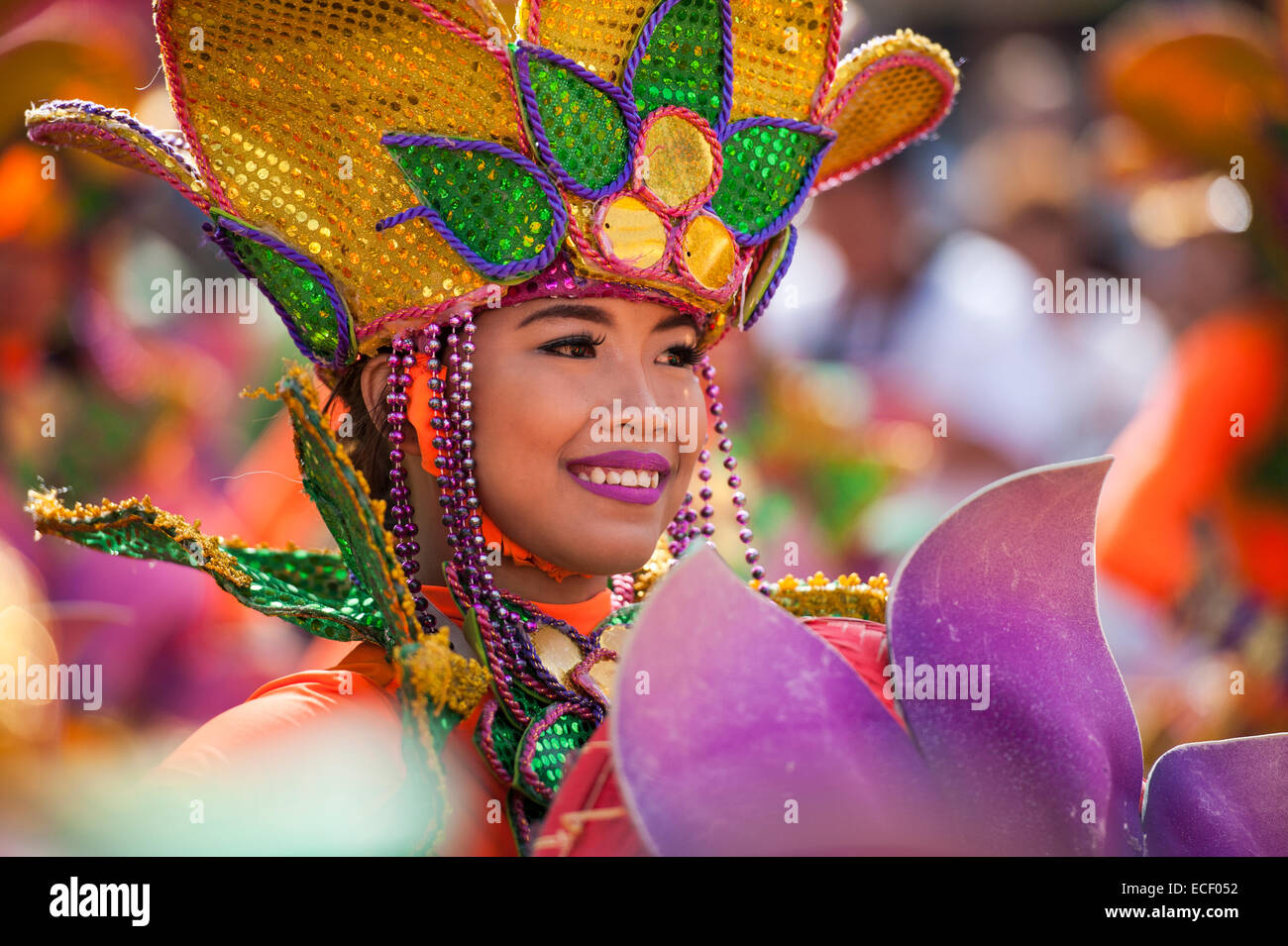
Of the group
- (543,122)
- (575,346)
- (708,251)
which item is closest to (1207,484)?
(708,251)

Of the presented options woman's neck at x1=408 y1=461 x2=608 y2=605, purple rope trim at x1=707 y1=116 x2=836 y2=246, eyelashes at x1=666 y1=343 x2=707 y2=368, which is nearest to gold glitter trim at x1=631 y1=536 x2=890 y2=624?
woman's neck at x1=408 y1=461 x2=608 y2=605

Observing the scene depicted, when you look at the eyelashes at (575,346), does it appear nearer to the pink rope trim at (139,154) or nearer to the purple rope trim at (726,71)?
the purple rope trim at (726,71)

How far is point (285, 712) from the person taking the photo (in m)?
1.73

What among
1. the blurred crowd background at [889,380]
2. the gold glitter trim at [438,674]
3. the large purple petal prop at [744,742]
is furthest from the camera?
the blurred crowd background at [889,380]

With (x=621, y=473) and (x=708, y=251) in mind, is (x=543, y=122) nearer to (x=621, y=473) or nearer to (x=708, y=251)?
(x=708, y=251)

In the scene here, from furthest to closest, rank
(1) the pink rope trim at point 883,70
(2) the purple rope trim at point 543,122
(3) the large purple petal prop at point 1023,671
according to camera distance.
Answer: (1) the pink rope trim at point 883,70
(2) the purple rope trim at point 543,122
(3) the large purple petal prop at point 1023,671

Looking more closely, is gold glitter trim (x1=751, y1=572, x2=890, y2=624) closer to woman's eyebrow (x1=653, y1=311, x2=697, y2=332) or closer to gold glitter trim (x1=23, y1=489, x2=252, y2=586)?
woman's eyebrow (x1=653, y1=311, x2=697, y2=332)

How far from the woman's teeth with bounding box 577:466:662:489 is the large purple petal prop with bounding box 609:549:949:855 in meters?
0.56

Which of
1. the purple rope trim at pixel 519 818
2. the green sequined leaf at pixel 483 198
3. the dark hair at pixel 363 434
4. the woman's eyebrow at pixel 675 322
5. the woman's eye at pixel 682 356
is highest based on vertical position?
the green sequined leaf at pixel 483 198

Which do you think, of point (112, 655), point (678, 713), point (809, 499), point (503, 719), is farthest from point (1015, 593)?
point (809, 499)

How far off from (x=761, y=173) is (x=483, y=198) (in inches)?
16.2

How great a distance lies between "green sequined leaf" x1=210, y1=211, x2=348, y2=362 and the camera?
1.98m

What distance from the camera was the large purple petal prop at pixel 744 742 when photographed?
1.35m

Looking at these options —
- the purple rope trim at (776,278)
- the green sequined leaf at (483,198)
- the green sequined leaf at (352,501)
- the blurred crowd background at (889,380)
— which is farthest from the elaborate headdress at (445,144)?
the blurred crowd background at (889,380)
